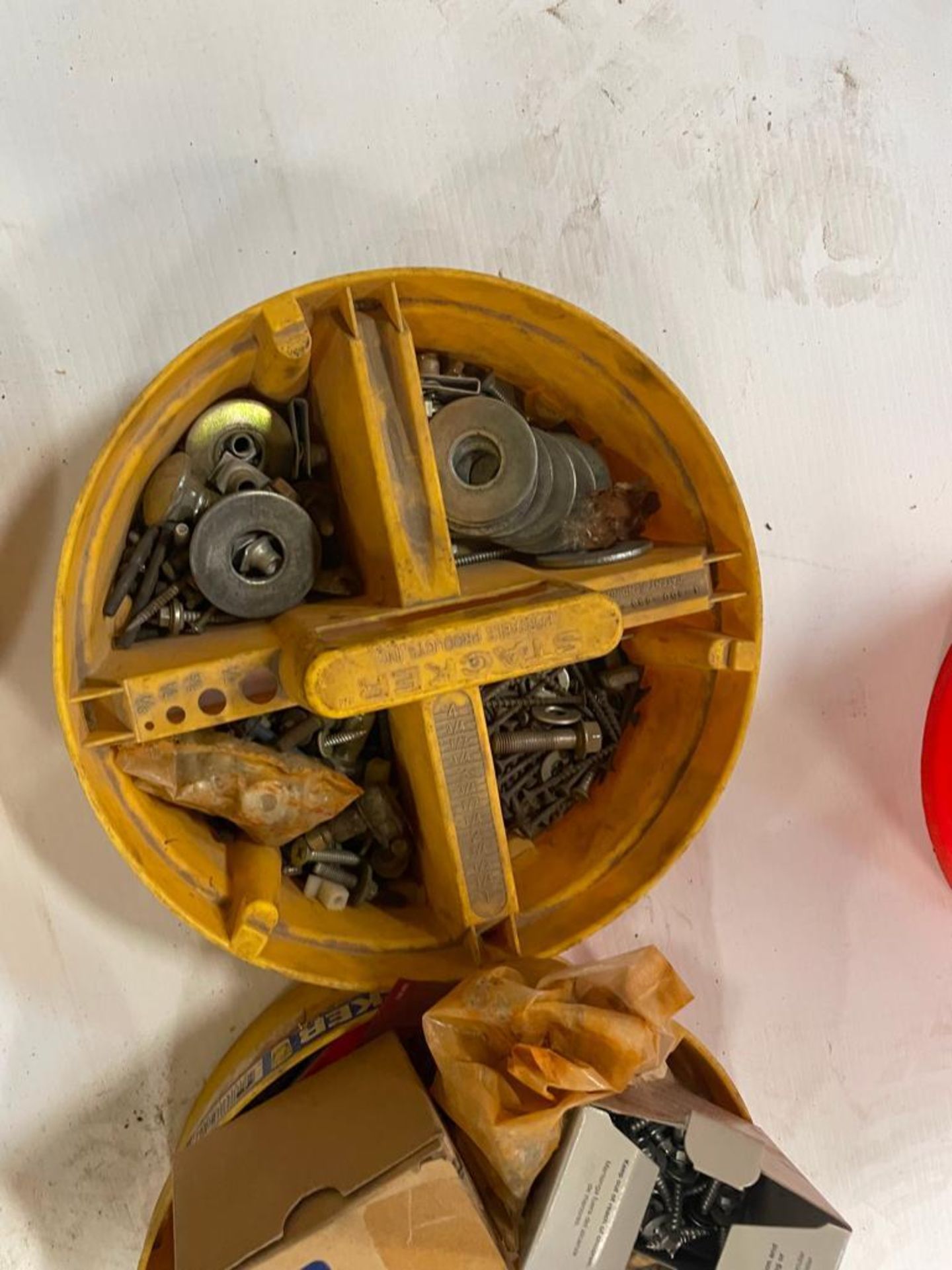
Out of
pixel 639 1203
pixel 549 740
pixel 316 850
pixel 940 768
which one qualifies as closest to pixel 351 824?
pixel 316 850

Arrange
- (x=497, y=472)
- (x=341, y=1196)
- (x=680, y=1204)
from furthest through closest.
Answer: (x=497, y=472), (x=680, y=1204), (x=341, y=1196)

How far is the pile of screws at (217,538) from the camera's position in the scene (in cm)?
90

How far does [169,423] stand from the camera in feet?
2.85

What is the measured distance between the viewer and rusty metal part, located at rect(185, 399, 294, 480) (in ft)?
3.05

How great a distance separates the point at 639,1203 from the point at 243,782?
0.48 meters

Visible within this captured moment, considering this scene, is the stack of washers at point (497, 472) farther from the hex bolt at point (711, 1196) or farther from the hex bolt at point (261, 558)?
the hex bolt at point (711, 1196)

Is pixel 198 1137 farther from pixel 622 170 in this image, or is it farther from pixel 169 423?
pixel 622 170

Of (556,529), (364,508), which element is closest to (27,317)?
(364,508)

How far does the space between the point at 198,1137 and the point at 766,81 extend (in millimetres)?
1250

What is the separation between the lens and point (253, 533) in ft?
2.99

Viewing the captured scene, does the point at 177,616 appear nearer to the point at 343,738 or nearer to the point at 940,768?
the point at 343,738

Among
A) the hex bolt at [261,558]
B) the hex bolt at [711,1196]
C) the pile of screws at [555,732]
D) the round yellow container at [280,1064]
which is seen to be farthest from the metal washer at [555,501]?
the hex bolt at [711,1196]

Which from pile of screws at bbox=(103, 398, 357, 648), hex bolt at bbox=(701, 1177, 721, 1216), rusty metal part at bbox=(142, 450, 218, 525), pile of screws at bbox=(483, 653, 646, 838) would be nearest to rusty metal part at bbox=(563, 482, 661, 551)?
pile of screws at bbox=(483, 653, 646, 838)


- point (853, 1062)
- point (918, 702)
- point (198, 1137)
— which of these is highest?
point (918, 702)
